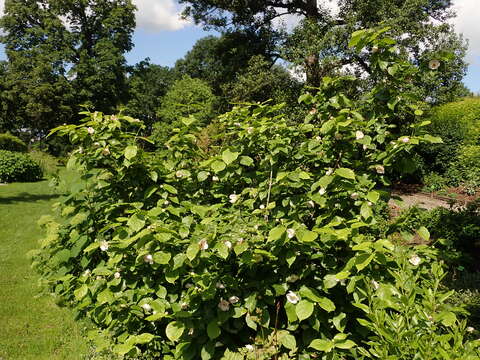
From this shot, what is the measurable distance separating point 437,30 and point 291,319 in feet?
36.2

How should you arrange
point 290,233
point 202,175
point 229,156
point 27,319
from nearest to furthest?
point 290,233, point 229,156, point 202,175, point 27,319

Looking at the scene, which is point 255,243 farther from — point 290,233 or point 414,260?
point 414,260

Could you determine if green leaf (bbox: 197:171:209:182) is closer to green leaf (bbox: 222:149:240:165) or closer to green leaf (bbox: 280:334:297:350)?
green leaf (bbox: 222:149:240:165)

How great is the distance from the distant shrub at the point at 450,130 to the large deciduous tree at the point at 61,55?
2182 cm

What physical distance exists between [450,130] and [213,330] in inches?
462

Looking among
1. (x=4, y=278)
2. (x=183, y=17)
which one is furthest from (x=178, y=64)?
(x=4, y=278)

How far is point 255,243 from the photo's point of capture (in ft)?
6.98

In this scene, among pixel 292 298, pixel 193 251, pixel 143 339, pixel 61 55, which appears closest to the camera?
pixel 193 251

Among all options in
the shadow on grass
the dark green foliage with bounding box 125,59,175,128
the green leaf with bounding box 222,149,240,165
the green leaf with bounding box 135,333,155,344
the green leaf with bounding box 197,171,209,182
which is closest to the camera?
the green leaf with bounding box 135,333,155,344

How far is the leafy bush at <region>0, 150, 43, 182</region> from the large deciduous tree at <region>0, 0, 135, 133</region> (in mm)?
11879

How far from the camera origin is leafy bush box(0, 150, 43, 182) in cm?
1345

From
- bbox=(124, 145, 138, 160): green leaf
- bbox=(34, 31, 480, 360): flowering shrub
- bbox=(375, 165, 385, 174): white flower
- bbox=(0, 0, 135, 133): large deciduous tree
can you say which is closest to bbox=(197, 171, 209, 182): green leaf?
bbox=(34, 31, 480, 360): flowering shrub

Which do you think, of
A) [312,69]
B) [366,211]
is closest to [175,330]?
[366,211]

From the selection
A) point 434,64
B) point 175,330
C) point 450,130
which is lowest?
point 175,330
